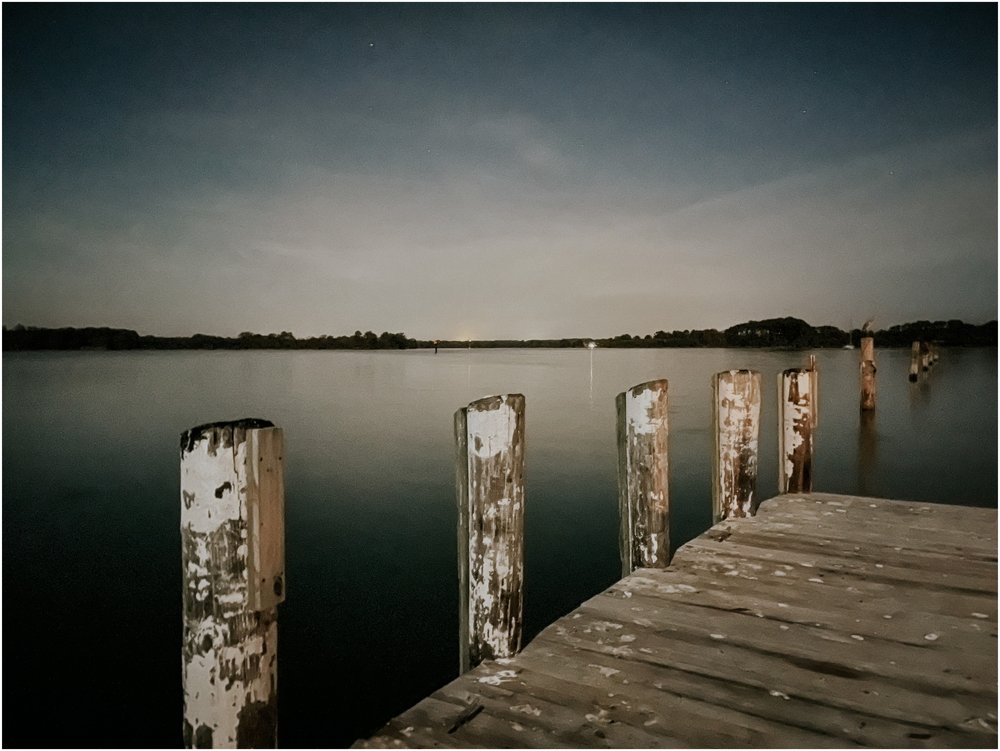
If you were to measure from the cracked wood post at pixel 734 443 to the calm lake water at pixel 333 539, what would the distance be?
2692mm

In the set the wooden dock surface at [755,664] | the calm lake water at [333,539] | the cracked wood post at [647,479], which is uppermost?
the cracked wood post at [647,479]

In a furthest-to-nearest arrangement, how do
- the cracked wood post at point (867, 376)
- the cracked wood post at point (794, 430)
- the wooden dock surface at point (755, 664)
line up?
1. the cracked wood post at point (867, 376)
2. the cracked wood post at point (794, 430)
3. the wooden dock surface at point (755, 664)

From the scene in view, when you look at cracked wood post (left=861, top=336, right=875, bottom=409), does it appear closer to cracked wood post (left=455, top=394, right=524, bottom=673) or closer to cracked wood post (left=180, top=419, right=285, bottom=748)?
cracked wood post (left=455, top=394, right=524, bottom=673)

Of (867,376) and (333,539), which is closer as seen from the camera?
(333,539)

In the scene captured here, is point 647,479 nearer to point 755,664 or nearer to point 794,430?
point 755,664

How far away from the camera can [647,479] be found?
420 cm

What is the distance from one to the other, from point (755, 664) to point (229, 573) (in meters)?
2.16

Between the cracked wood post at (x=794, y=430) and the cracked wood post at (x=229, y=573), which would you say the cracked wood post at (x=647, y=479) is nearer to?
the cracked wood post at (x=794, y=430)

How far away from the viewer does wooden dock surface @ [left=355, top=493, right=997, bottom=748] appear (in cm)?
239

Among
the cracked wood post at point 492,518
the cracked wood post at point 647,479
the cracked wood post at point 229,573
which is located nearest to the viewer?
the cracked wood post at point 229,573

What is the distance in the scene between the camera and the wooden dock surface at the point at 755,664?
7.85ft

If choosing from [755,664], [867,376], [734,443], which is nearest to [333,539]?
[734,443]

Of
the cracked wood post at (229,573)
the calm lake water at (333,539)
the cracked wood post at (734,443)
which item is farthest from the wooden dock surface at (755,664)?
the calm lake water at (333,539)

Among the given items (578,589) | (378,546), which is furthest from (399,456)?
(578,589)
